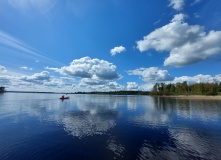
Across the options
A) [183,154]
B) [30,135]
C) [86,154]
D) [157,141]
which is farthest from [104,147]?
[30,135]

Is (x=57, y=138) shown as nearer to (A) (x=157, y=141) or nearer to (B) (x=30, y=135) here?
(B) (x=30, y=135)

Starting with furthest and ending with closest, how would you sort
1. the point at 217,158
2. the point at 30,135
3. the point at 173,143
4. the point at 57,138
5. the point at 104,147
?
the point at 30,135 → the point at 57,138 → the point at 173,143 → the point at 104,147 → the point at 217,158

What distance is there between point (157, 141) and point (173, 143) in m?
2.10

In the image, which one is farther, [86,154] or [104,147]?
[104,147]

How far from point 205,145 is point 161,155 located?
24.6ft

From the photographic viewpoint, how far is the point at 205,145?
617 inches

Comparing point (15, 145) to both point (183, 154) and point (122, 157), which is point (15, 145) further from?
point (183, 154)

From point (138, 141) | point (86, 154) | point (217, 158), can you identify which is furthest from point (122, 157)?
point (217, 158)

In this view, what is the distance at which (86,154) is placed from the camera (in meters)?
13.2

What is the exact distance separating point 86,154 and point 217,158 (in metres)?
14.3

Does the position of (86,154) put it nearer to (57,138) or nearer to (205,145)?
(57,138)

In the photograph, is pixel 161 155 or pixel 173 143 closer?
pixel 161 155

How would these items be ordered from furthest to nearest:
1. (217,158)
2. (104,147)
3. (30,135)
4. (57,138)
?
(30,135), (57,138), (104,147), (217,158)

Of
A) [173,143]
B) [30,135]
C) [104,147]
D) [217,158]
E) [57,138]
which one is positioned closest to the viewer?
[217,158]
